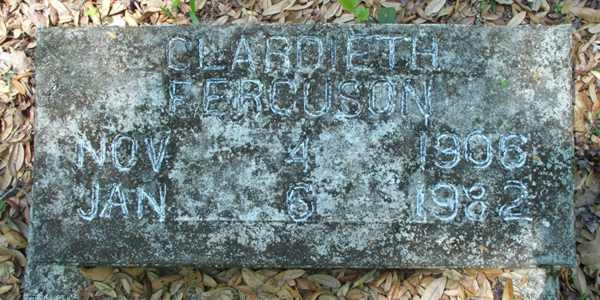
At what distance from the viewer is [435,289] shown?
263 centimetres

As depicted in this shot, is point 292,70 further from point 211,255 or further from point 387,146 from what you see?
point 211,255

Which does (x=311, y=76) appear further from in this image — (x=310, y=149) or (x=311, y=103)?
(x=310, y=149)

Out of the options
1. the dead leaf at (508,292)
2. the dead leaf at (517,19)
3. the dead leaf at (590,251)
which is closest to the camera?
the dead leaf at (508,292)

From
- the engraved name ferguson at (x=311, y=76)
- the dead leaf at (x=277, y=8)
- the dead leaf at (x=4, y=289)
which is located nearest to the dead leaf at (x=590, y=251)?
the engraved name ferguson at (x=311, y=76)

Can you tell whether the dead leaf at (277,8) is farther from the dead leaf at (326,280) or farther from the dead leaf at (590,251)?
the dead leaf at (590,251)

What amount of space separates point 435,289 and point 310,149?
846mm

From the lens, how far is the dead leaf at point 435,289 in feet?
8.60

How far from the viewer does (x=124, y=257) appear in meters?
2.49

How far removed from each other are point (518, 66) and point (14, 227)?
2363 mm

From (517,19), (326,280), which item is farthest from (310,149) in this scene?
(517,19)

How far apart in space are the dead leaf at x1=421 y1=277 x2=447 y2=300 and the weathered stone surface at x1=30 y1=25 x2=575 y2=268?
0.75 feet

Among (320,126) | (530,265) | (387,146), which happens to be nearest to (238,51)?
(320,126)

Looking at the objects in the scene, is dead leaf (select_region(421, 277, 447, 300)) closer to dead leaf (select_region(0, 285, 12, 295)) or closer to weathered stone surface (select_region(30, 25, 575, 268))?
weathered stone surface (select_region(30, 25, 575, 268))

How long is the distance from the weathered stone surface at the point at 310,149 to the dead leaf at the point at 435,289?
0.75ft
